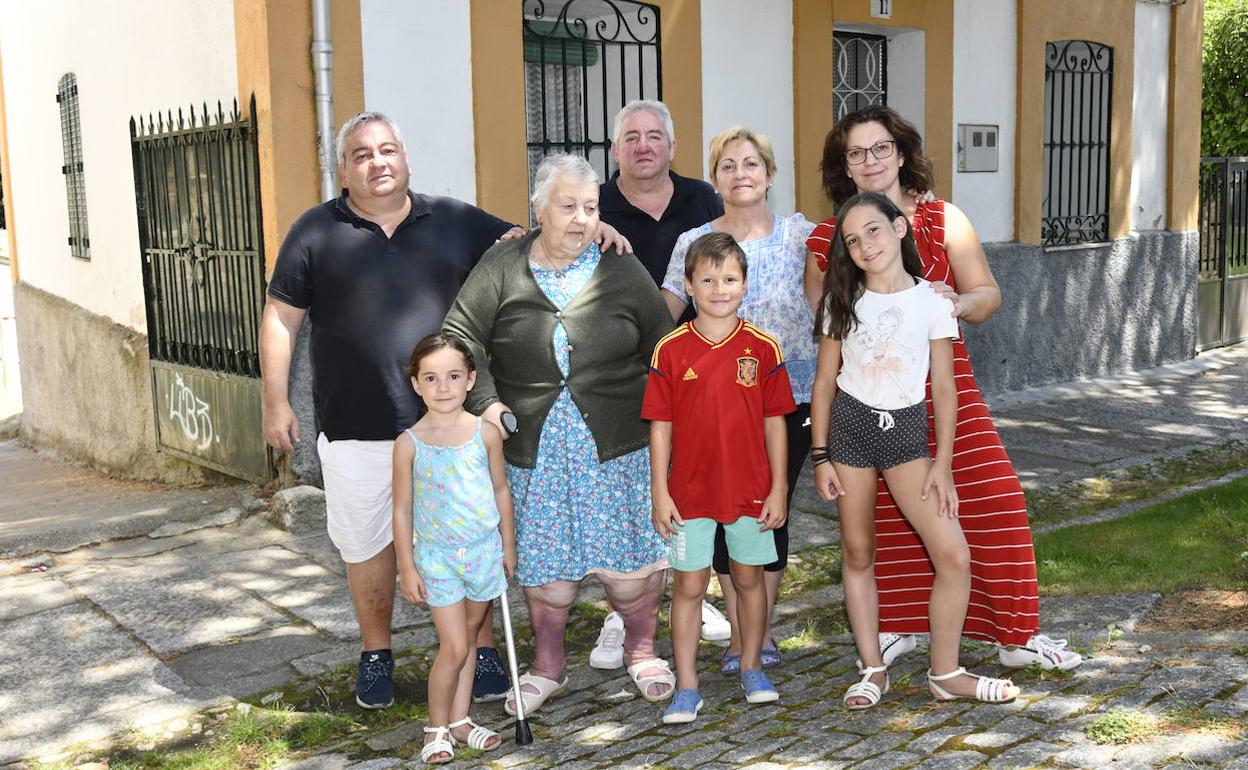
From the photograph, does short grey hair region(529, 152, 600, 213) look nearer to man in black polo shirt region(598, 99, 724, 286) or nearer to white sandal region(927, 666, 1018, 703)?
man in black polo shirt region(598, 99, 724, 286)

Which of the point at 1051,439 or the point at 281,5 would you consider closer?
the point at 281,5

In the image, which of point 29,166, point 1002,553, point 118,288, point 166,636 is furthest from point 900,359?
point 29,166

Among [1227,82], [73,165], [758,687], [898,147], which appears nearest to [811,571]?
[758,687]

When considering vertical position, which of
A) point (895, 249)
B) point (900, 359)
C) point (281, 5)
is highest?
point (281, 5)

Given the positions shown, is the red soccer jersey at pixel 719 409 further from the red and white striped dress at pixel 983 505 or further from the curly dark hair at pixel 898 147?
the curly dark hair at pixel 898 147

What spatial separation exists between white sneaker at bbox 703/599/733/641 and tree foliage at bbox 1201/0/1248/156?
15153 millimetres

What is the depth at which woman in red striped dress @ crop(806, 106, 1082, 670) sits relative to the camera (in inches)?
153

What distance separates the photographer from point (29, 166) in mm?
12453

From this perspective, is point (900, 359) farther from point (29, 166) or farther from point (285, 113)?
point (29, 166)

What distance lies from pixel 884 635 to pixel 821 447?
2.67 feet

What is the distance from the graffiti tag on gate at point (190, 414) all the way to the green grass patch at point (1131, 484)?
476cm

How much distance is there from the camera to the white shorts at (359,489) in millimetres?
4164

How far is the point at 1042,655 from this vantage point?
3971 millimetres

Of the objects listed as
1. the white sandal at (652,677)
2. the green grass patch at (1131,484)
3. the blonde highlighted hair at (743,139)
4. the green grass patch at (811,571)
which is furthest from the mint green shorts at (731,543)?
the green grass patch at (1131,484)
